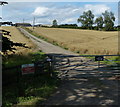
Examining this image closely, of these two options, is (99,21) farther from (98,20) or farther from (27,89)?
(27,89)

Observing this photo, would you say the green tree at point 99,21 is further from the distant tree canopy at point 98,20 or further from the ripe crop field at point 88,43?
the ripe crop field at point 88,43

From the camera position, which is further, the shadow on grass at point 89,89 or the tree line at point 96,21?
the tree line at point 96,21

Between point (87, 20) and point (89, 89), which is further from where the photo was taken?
point (87, 20)

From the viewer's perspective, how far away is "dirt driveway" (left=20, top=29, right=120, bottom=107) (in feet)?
23.4

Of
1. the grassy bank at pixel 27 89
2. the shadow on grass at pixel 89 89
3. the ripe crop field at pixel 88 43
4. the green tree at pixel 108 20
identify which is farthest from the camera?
the green tree at pixel 108 20

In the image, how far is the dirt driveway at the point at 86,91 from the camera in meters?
7.12

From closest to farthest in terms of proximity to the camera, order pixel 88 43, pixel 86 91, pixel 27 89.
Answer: pixel 86 91
pixel 27 89
pixel 88 43

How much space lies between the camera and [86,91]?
27.3 ft

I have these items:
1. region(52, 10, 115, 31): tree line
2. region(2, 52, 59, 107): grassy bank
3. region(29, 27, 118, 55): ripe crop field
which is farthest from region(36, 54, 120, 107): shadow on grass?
region(52, 10, 115, 31): tree line

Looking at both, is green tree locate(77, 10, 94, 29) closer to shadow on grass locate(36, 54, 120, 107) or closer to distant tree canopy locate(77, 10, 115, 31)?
distant tree canopy locate(77, 10, 115, 31)

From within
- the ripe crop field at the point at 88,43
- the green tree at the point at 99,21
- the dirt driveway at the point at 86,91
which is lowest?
the dirt driveway at the point at 86,91

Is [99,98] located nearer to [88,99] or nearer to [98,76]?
[88,99]

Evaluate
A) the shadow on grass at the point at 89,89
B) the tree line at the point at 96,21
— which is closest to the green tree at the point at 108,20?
the tree line at the point at 96,21

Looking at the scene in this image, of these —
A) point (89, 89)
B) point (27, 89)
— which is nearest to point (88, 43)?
point (89, 89)
